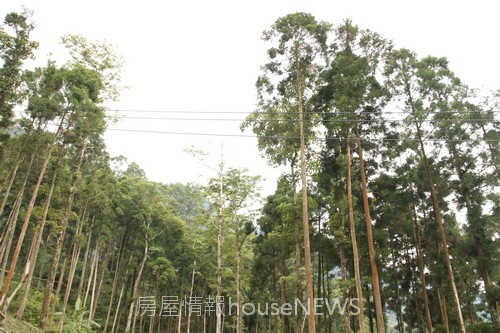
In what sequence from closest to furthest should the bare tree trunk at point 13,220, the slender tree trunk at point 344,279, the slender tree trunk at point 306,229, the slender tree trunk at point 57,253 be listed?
1. the slender tree trunk at point 306,229
2. the slender tree trunk at point 57,253
3. the slender tree trunk at point 344,279
4. the bare tree trunk at point 13,220

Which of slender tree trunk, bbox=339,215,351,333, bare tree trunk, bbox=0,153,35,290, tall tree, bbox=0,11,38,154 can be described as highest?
tall tree, bbox=0,11,38,154

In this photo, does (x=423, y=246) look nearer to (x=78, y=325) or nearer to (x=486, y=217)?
(x=486, y=217)

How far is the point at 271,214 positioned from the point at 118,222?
1142cm

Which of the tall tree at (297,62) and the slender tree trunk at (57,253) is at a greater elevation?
the tall tree at (297,62)

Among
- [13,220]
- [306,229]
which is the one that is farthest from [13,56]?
[306,229]

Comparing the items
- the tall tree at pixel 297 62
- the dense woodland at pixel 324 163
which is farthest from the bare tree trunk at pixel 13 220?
the tall tree at pixel 297 62

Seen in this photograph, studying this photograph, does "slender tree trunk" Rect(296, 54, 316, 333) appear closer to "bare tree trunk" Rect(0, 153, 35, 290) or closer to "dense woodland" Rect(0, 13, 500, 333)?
"dense woodland" Rect(0, 13, 500, 333)

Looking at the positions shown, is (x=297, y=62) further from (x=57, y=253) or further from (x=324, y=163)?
(x=57, y=253)

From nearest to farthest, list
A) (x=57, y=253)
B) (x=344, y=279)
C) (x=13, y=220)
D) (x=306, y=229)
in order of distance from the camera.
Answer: (x=306, y=229), (x=344, y=279), (x=57, y=253), (x=13, y=220)

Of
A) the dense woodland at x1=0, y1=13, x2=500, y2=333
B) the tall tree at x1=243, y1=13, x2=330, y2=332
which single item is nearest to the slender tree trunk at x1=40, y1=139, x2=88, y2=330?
the dense woodland at x1=0, y1=13, x2=500, y2=333

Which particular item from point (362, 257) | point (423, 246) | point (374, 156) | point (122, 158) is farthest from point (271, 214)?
point (122, 158)

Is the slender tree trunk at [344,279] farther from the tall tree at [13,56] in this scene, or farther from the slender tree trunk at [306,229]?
the tall tree at [13,56]

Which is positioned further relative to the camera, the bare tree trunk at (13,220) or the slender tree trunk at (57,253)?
the bare tree trunk at (13,220)

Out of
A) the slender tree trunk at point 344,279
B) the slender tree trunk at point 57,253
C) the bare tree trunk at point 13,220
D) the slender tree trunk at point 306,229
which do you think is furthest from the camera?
the bare tree trunk at point 13,220
